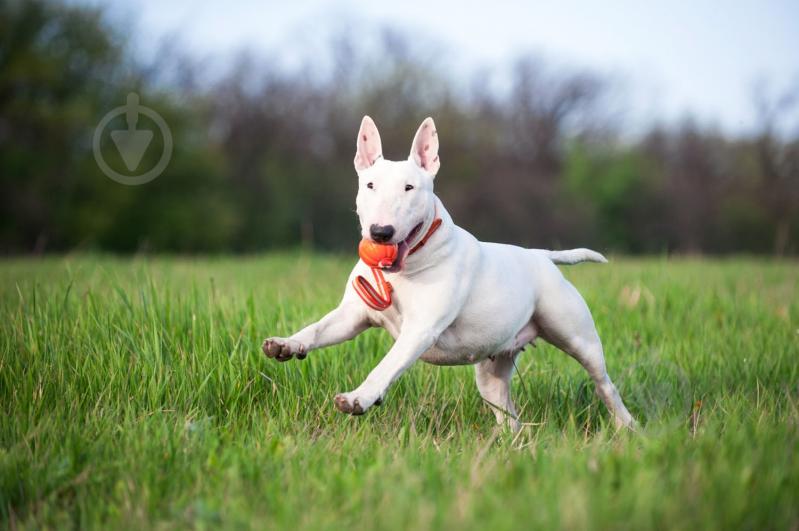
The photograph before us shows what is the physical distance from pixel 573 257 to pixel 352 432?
1.85 m

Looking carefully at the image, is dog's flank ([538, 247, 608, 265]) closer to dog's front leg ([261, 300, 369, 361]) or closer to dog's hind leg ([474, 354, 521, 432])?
dog's hind leg ([474, 354, 521, 432])

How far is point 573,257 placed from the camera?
5273 mm

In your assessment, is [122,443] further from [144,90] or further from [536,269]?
[144,90]

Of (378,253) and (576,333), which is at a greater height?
(378,253)

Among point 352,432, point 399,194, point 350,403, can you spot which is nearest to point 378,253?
point 399,194

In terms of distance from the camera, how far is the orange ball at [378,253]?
3.92m

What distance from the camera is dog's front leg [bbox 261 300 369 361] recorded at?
3.92m

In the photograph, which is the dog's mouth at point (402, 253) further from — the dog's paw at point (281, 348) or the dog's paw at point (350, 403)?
the dog's paw at point (350, 403)

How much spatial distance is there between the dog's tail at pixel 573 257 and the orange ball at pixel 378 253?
1.48m

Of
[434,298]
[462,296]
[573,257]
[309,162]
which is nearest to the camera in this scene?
[434,298]

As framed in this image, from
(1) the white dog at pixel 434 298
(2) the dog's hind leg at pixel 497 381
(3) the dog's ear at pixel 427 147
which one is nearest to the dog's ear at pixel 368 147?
(1) the white dog at pixel 434 298

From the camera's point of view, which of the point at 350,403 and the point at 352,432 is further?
the point at 352,432

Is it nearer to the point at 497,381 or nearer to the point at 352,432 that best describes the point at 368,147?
the point at 352,432

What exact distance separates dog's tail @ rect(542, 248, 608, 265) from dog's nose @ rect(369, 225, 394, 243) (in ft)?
5.04
